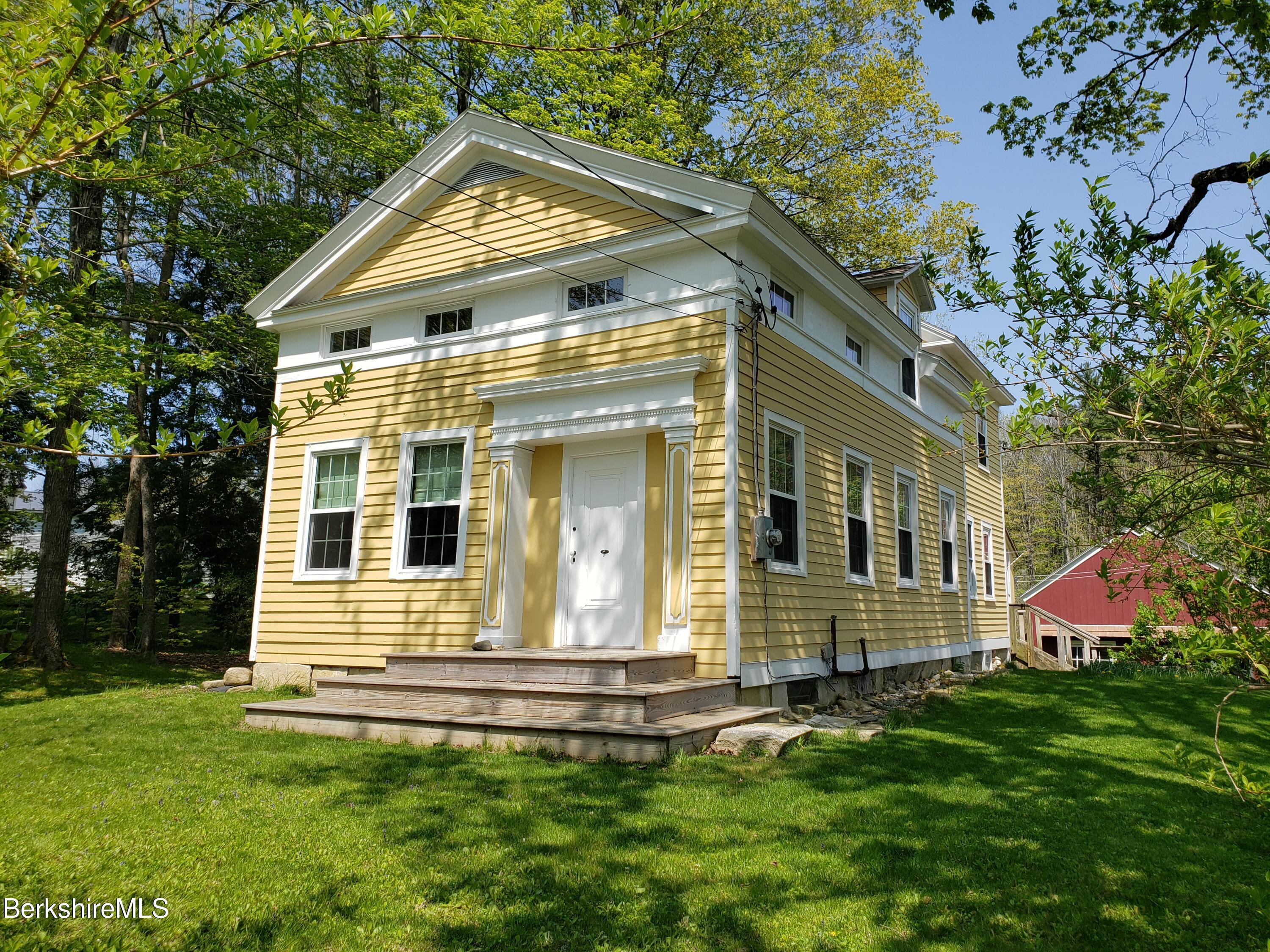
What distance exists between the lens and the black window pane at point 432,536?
32.8 ft

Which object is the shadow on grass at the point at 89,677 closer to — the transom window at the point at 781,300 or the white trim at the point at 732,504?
the white trim at the point at 732,504

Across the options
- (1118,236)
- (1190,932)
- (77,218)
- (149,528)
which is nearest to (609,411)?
(1118,236)

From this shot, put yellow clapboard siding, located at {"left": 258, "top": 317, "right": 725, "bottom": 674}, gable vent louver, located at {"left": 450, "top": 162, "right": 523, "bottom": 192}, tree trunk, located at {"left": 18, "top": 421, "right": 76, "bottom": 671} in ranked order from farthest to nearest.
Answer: tree trunk, located at {"left": 18, "top": 421, "right": 76, "bottom": 671} → gable vent louver, located at {"left": 450, "top": 162, "right": 523, "bottom": 192} → yellow clapboard siding, located at {"left": 258, "top": 317, "right": 725, "bottom": 674}

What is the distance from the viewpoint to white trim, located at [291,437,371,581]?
10.6 m

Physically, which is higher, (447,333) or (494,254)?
(494,254)

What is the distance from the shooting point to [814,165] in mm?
20969

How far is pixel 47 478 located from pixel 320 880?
13797mm

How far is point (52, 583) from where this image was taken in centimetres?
1298

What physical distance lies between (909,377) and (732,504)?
23.9 ft

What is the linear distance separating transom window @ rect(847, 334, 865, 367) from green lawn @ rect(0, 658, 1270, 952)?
5.89 meters

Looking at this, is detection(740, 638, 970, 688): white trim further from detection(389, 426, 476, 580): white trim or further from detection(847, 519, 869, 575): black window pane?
detection(389, 426, 476, 580): white trim

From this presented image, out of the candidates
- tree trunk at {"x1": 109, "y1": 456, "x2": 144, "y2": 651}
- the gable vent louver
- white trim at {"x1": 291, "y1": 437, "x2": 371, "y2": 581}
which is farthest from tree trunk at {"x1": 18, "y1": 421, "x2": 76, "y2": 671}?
the gable vent louver

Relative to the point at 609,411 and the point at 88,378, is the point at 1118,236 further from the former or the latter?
the point at 88,378

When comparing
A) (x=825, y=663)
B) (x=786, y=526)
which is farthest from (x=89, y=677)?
(x=825, y=663)
